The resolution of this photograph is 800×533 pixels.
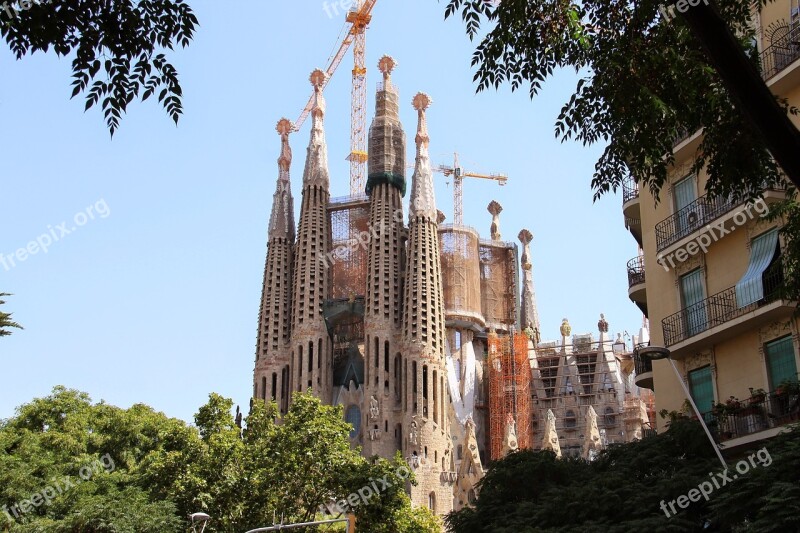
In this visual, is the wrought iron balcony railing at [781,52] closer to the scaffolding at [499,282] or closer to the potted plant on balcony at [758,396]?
the potted plant on balcony at [758,396]

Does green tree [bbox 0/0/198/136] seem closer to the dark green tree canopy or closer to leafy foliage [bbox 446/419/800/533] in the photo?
the dark green tree canopy

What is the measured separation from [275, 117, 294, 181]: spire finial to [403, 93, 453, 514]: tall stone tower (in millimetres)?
11885

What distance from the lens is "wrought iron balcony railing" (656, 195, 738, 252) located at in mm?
22875

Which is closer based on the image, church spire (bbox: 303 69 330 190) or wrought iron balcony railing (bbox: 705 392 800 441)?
wrought iron balcony railing (bbox: 705 392 800 441)

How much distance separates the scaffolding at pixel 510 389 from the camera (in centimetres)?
8012

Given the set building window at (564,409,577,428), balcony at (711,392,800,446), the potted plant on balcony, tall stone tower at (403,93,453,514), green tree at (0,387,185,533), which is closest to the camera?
balcony at (711,392,800,446)

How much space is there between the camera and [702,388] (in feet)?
76.5

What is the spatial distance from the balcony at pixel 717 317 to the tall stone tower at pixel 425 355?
4593cm

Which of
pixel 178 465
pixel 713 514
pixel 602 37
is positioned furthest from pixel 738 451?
pixel 178 465

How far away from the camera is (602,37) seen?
36.8ft

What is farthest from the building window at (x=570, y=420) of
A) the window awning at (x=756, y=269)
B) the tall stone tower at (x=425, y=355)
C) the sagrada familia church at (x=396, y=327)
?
the window awning at (x=756, y=269)

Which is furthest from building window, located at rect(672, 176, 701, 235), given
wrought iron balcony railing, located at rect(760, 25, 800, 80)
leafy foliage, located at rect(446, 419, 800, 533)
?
leafy foliage, located at rect(446, 419, 800, 533)

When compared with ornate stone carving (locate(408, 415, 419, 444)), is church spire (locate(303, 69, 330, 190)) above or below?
above

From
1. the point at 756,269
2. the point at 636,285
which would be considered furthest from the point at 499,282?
the point at 756,269
